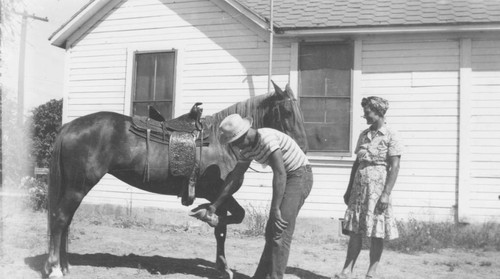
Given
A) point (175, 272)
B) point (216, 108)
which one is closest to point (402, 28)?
point (216, 108)

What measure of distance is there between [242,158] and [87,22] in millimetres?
7248

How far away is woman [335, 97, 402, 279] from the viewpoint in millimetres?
4637

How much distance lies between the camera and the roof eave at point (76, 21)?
9.55 m

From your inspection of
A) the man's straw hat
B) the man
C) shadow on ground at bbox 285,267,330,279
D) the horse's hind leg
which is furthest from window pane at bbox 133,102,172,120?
the man's straw hat

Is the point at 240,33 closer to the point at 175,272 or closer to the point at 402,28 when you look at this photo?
the point at 402,28

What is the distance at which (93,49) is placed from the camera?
9898 mm

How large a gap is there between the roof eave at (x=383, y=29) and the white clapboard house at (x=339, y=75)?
0.06 feet

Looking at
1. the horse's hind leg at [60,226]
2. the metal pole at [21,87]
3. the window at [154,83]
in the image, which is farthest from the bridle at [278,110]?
the metal pole at [21,87]

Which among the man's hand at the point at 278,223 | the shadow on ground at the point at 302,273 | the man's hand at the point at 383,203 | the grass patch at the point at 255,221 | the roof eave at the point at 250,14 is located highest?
the roof eave at the point at 250,14

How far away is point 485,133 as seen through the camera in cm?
757

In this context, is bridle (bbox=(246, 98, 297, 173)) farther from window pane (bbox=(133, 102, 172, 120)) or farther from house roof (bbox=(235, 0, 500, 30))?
window pane (bbox=(133, 102, 172, 120))

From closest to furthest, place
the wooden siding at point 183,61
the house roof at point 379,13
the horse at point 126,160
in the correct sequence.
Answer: the horse at point 126,160, the house roof at point 379,13, the wooden siding at point 183,61

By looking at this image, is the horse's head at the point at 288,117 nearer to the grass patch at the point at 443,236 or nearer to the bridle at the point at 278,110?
the bridle at the point at 278,110

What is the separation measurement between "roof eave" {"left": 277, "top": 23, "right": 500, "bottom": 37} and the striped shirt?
14.4 ft
